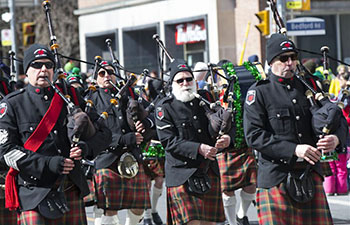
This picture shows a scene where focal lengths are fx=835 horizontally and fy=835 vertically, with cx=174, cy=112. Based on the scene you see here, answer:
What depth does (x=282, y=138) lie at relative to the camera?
6.17 meters

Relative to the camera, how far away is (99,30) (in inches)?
1036

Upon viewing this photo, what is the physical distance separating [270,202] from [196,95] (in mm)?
1536

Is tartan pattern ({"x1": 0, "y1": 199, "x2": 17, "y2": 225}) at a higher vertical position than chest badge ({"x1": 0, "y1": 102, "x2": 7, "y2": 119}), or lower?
lower

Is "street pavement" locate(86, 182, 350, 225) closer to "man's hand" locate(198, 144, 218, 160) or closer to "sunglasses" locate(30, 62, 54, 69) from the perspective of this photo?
"man's hand" locate(198, 144, 218, 160)

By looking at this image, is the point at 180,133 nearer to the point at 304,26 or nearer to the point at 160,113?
the point at 160,113

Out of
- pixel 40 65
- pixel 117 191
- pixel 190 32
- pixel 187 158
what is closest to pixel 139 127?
pixel 117 191

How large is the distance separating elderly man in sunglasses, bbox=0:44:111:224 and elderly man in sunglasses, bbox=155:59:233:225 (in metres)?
1.25

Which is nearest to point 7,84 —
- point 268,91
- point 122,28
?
point 268,91

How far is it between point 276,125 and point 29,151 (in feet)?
5.97

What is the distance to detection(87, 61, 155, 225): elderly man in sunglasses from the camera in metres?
8.38

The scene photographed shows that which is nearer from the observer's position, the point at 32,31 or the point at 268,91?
the point at 268,91

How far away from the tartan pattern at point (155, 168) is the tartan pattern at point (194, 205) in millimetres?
2535

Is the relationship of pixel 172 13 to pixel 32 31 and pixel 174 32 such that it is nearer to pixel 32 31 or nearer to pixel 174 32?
pixel 174 32

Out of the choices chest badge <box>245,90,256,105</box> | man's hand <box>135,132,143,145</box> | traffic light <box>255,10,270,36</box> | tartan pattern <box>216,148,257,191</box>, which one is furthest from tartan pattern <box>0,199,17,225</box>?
traffic light <box>255,10,270,36</box>
